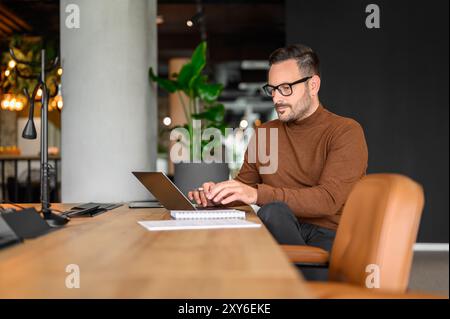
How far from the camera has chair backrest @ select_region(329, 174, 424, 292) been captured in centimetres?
130

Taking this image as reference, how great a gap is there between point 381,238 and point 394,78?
4.96 meters

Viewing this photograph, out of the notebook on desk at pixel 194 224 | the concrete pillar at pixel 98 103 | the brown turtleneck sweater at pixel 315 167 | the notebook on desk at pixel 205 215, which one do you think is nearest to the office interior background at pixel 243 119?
the concrete pillar at pixel 98 103

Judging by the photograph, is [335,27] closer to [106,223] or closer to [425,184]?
[425,184]

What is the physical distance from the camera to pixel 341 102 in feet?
19.3

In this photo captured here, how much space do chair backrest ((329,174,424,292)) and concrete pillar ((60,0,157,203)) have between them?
2600 millimetres

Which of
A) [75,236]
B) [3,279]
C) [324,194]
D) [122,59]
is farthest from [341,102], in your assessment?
[3,279]

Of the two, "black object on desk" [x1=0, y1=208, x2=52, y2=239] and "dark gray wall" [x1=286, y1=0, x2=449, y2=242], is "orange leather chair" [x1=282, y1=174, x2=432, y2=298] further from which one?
"dark gray wall" [x1=286, y1=0, x2=449, y2=242]

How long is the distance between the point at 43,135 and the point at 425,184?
192 inches

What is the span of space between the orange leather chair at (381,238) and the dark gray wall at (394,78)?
443 centimetres

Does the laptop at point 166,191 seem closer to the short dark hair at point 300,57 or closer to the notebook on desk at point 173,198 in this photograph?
the notebook on desk at point 173,198

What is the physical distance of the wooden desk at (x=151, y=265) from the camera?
798 millimetres

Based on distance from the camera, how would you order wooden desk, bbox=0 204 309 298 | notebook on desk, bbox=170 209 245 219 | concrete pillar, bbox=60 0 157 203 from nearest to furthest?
wooden desk, bbox=0 204 309 298
notebook on desk, bbox=170 209 245 219
concrete pillar, bbox=60 0 157 203

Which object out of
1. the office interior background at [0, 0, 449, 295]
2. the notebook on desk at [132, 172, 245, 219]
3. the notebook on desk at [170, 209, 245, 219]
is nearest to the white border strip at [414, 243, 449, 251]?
the office interior background at [0, 0, 449, 295]

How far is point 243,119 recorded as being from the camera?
23.8 feet
